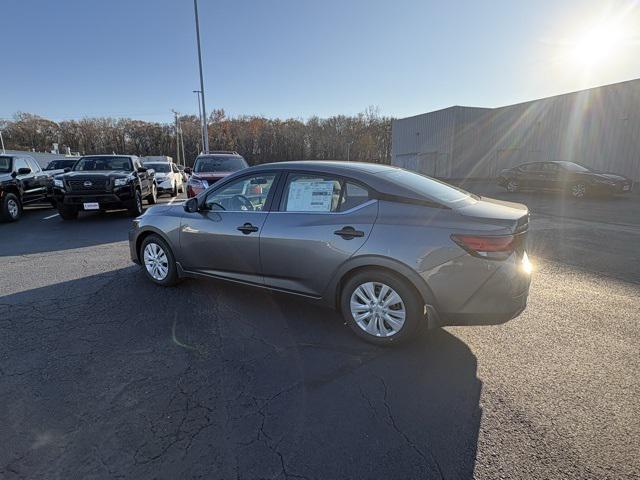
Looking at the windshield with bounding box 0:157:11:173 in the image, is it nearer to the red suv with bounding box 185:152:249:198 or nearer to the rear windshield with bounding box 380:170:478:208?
the red suv with bounding box 185:152:249:198

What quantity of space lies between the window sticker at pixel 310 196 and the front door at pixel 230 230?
0.93 ft

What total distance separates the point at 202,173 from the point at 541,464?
10.1 m

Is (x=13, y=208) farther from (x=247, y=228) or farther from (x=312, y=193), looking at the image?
(x=312, y=193)

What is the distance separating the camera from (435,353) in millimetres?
3182

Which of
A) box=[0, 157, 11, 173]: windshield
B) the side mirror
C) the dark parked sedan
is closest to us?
the side mirror

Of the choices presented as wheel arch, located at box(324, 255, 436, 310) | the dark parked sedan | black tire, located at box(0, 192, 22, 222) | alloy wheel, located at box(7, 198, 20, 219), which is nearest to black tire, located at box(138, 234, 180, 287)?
wheel arch, located at box(324, 255, 436, 310)

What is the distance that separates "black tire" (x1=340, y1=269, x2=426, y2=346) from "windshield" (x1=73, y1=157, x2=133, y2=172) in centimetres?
958

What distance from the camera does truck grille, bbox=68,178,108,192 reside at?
9.27m

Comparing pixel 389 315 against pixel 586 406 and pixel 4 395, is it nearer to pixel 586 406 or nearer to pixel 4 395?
pixel 586 406

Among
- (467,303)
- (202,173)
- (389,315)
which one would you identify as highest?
(202,173)

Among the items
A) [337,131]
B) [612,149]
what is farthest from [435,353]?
[337,131]

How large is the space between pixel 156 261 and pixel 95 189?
6.03 meters

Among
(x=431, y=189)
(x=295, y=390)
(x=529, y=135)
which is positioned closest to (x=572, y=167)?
(x=529, y=135)

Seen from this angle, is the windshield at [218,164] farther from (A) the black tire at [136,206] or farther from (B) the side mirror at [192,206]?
(B) the side mirror at [192,206]
